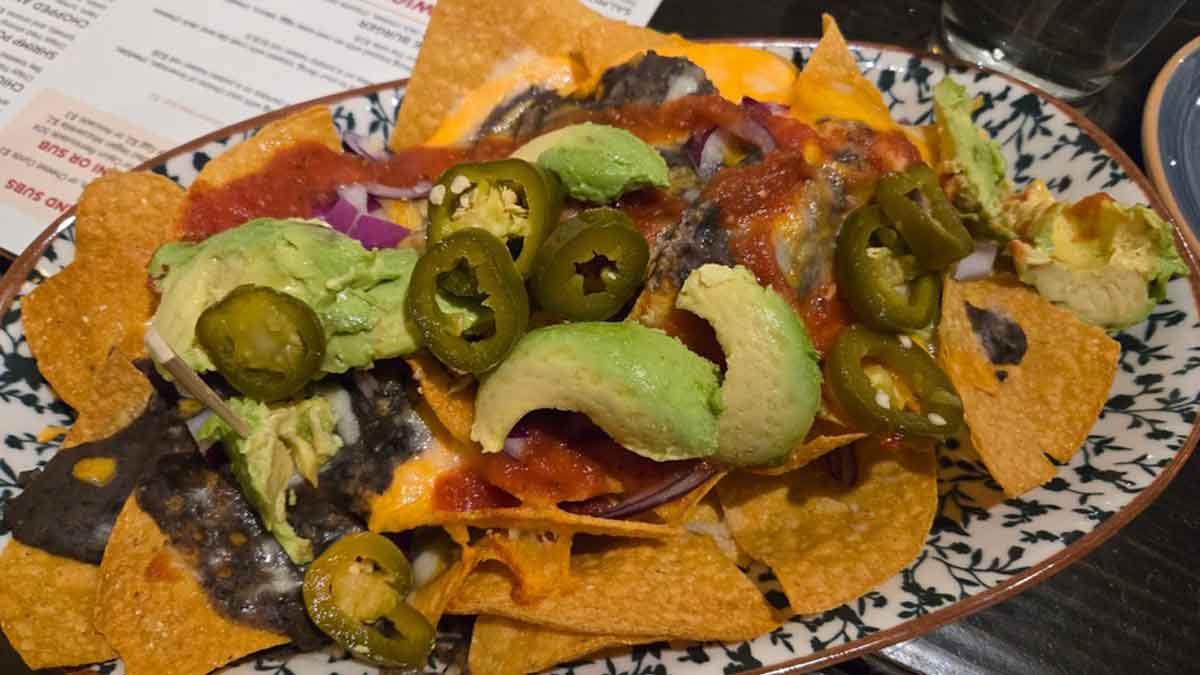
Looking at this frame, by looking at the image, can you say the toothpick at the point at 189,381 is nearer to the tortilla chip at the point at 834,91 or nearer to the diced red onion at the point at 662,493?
the diced red onion at the point at 662,493

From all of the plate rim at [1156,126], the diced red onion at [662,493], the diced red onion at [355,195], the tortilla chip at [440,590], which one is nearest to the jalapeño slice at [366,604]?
the tortilla chip at [440,590]

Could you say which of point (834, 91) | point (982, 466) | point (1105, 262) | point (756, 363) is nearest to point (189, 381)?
point (756, 363)

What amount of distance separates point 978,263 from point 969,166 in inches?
9.3

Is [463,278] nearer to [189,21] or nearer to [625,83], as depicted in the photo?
[625,83]

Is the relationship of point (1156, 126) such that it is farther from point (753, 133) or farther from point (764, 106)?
point (753, 133)

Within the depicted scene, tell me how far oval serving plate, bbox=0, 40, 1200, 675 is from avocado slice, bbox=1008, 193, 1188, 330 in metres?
0.12

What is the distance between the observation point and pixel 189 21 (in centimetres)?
293

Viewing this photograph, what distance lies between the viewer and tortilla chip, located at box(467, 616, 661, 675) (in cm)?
159

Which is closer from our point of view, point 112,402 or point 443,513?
point 443,513

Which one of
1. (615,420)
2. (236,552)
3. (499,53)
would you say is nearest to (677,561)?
(615,420)

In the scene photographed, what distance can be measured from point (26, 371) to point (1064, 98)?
3283mm

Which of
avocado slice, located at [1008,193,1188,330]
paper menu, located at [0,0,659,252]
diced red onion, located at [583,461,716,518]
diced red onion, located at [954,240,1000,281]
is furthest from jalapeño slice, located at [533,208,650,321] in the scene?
paper menu, located at [0,0,659,252]

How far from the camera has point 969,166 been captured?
190 centimetres

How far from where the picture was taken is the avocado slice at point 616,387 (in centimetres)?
148
